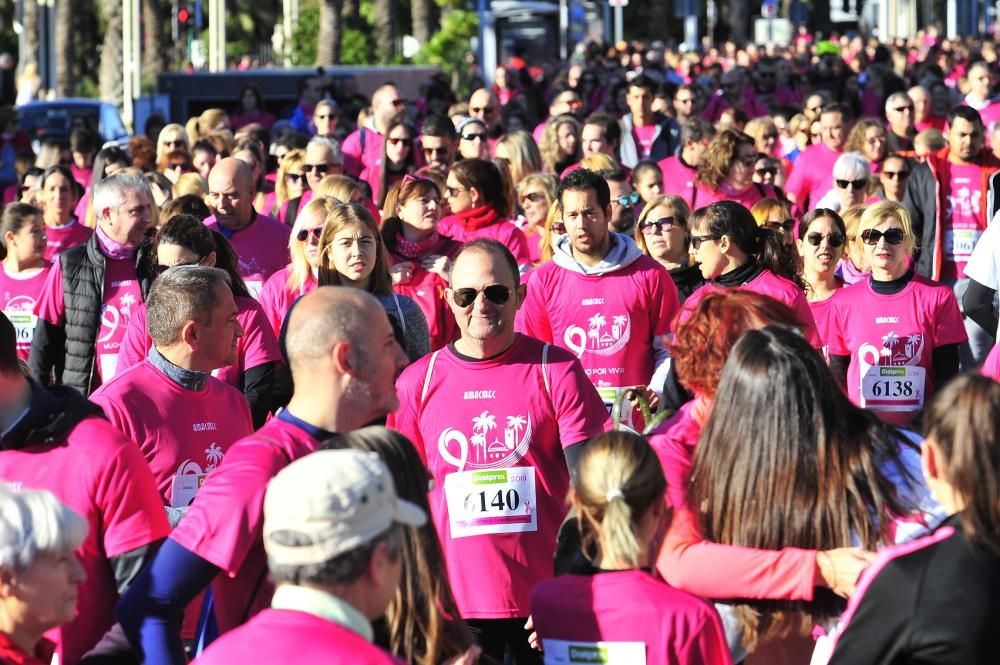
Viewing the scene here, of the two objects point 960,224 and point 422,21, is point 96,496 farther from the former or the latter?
point 422,21

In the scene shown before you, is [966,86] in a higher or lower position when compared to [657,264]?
higher

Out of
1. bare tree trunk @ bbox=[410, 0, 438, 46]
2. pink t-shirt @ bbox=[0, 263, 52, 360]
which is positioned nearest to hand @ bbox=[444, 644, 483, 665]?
pink t-shirt @ bbox=[0, 263, 52, 360]

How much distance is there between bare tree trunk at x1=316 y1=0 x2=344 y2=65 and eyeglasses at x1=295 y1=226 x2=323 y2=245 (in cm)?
2954

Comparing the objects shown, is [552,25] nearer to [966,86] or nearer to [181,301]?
[966,86]

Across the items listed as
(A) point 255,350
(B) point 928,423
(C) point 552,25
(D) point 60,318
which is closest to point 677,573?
(B) point 928,423

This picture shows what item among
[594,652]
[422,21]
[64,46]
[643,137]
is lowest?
[594,652]

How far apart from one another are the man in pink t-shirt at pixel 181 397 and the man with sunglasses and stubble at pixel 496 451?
0.63 metres

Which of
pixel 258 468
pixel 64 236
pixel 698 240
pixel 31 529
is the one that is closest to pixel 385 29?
pixel 64 236

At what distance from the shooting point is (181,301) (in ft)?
18.1

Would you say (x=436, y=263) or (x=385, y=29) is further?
(x=385, y=29)

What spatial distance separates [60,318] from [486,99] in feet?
27.3

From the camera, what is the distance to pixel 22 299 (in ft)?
30.4

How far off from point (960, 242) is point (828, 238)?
3385 millimetres

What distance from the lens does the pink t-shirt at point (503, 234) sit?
32.4ft
